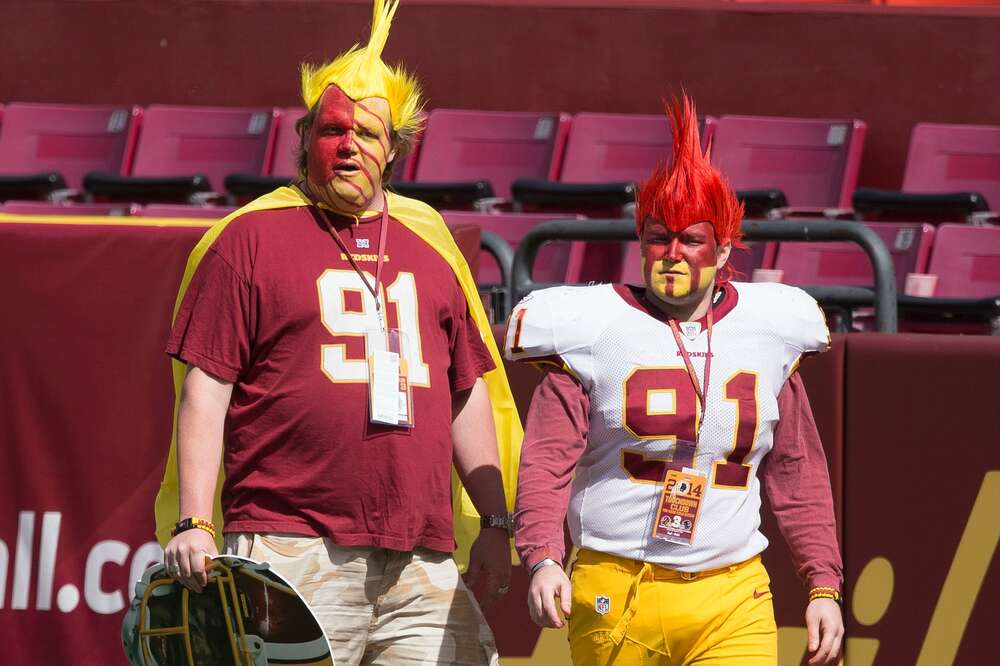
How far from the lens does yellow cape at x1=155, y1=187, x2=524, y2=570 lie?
3.32 m

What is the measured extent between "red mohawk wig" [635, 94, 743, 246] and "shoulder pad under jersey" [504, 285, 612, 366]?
20 cm

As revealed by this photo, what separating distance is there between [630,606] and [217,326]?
101 cm

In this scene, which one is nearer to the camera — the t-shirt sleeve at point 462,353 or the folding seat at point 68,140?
the t-shirt sleeve at point 462,353

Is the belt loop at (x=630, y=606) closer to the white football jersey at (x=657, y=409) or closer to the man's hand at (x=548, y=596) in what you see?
the white football jersey at (x=657, y=409)

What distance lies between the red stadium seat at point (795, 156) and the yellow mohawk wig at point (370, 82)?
4826 mm

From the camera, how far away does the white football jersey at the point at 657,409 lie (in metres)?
3.16

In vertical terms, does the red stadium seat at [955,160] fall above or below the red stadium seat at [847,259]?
above

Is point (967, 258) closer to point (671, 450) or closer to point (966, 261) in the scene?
point (966, 261)

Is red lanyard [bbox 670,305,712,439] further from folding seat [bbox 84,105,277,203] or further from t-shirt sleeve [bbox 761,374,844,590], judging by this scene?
folding seat [bbox 84,105,277,203]

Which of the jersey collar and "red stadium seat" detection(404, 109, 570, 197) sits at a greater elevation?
"red stadium seat" detection(404, 109, 570, 197)

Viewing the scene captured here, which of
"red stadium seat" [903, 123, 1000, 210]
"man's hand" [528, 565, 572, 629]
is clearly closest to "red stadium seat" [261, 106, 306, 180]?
"red stadium seat" [903, 123, 1000, 210]

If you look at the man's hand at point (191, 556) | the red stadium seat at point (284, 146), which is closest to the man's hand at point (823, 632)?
the man's hand at point (191, 556)

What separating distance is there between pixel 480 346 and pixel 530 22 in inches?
242

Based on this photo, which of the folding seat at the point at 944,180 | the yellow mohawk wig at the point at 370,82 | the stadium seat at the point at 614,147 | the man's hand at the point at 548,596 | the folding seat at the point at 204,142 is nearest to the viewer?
the man's hand at the point at 548,596
